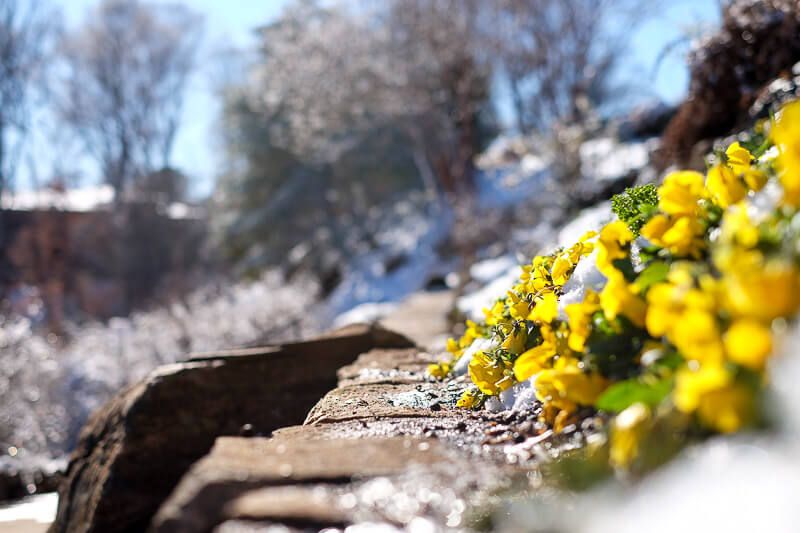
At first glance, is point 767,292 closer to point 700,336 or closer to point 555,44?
point 700,336

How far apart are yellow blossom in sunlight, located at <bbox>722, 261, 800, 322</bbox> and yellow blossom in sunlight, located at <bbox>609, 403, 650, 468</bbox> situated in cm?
19

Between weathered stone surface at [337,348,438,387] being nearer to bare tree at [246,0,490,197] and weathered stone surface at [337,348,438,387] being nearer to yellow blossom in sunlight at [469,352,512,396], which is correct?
yellow blossom in sunlight at [469,352,512,396]

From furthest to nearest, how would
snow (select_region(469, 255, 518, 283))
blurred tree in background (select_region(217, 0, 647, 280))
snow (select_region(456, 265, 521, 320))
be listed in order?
blurred tree in background (select_region(217, 0, 647, 280)) → snow (select_region(469, 255, 518, 283)) → snow (select_region(456, 265, 521, 320))

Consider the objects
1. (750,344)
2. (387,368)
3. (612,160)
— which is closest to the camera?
(750,344)

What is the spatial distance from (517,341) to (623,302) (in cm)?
49

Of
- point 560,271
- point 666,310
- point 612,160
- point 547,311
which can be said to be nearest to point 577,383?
point 547,311

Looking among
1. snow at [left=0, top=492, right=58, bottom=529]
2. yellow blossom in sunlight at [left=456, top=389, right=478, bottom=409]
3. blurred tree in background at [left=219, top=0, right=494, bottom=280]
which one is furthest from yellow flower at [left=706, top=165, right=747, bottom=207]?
blurred tree in background at [left=219, top=0, right=494, bottom=280]

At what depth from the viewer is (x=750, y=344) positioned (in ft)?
2.21

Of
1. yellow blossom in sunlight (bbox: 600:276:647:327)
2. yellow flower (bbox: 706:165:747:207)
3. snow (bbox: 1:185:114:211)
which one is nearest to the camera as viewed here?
yellow blossom in sunlight (bbox: 600:276:647:327)

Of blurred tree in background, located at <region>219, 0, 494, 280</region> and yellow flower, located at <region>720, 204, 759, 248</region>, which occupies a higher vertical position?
blurred tree in background, located at <region>219, 0, 494, 280</region>

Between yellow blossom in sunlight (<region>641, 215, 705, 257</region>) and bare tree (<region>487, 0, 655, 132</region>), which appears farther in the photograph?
bare tree (<region>487, 0, 655, 132</region>)

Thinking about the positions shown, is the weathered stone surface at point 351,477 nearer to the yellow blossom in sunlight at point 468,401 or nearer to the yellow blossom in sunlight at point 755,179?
the yellow blossom in sunlight at point 468,401

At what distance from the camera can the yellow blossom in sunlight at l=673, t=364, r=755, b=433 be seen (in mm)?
696

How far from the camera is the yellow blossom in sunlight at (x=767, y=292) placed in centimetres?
68
